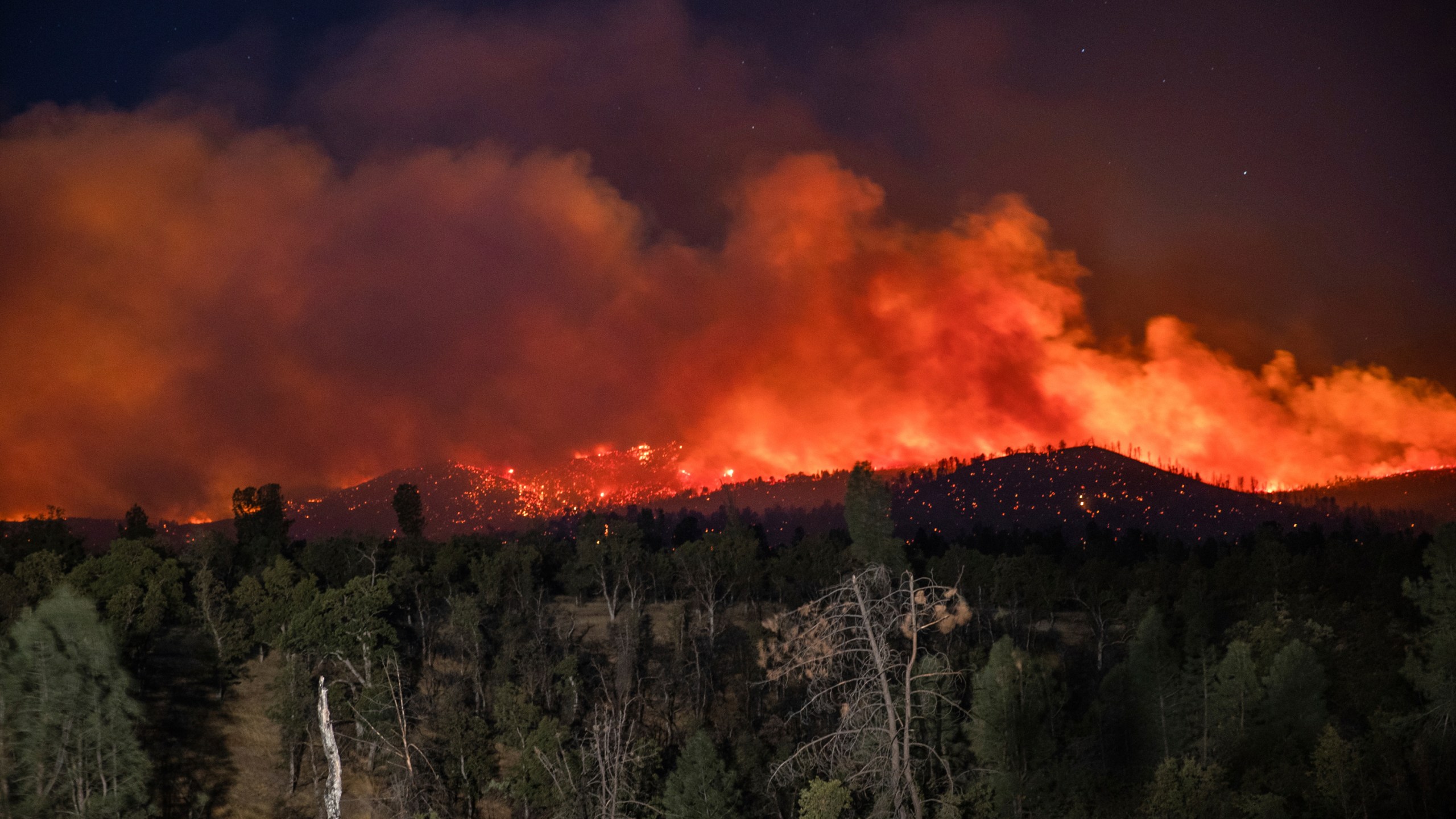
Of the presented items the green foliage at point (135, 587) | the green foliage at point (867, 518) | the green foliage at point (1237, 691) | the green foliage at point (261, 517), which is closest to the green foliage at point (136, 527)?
the green foliage at point (261, 517)

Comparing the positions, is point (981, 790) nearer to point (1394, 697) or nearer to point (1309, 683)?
point (1309, 683)

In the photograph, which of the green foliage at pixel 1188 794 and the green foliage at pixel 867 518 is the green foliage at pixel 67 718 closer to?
the green foliage at pixel 1188 794

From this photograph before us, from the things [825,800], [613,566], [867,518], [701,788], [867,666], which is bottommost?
[701,788]

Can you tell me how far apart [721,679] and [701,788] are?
1407 inches

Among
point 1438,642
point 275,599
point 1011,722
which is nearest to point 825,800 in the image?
point 1011,722

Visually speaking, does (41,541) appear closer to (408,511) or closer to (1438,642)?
(408,511)

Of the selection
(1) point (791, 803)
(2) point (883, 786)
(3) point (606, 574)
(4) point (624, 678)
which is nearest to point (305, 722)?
(4) point (624, 678)

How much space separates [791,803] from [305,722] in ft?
111

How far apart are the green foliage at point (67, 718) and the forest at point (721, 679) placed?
0.47ft

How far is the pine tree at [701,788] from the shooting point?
57438mm

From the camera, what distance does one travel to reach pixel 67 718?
45000mm

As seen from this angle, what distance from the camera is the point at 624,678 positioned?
83.7 meters

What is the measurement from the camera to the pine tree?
57438 mm

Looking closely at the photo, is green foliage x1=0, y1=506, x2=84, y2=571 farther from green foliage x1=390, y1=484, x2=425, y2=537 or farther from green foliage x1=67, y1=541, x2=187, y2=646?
green foliage x1=390, y1=484, x2=425, y2=537
